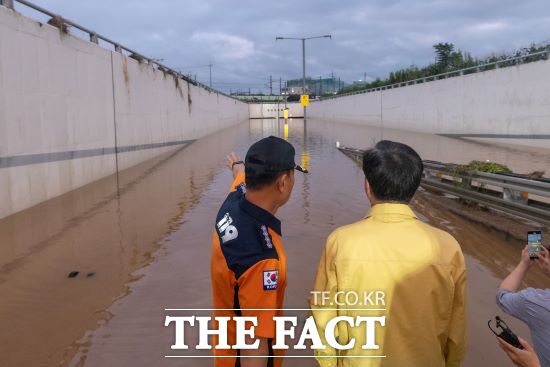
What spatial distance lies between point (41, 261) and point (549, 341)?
19.5 feet

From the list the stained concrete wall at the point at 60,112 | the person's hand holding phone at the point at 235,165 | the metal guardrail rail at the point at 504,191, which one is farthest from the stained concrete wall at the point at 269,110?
the person's hand holding phone at the point at 235,165

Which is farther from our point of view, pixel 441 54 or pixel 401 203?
pixel 441 54

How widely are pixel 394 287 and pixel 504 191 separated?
269 inches

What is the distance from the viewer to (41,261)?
6035 millimetres

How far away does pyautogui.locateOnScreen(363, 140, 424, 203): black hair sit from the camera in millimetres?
2092

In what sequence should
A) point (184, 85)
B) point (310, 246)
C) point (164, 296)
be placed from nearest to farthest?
1. point (164, 296)
2. point (310, 246)
3. point (184, 85)

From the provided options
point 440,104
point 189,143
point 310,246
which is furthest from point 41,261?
point 440,104

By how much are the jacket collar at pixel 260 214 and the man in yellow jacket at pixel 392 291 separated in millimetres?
269

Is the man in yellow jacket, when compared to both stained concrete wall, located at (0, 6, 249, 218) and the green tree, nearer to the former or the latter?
stained concrete wall, located at (0, 6, 249, 218)

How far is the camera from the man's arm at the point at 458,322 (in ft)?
6.48

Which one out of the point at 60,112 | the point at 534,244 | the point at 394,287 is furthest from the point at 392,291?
the point at 60,112

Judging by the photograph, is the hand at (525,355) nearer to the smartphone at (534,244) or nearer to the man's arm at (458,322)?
the man's arm at (458,322)

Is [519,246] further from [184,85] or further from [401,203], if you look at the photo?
[184,85]

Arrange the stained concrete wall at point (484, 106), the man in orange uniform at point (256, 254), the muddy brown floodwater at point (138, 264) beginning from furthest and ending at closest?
the stained concrete wall at point (484, 106), the muddy brown floodwater at point (138, 264), the man in orange uniform at point (256, 254)
